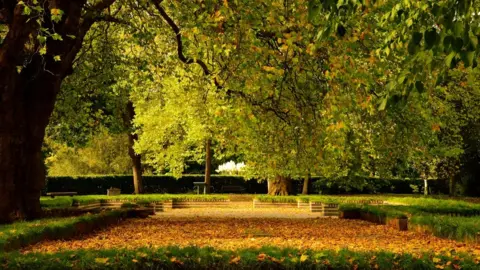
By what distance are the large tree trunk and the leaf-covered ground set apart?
203 centimetres

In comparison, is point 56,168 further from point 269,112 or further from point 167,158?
point 269,112

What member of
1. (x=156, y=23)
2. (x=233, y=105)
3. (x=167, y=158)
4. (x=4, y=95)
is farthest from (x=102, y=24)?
(x=167, y=158)

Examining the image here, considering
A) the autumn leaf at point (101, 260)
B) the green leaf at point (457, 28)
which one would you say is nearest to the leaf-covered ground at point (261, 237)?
the autumn leaf at point (101, 260)

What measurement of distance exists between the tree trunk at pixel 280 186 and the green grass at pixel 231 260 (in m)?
25.9

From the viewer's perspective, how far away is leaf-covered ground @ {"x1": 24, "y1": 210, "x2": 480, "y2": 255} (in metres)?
11.2

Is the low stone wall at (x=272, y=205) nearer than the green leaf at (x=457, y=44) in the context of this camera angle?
No

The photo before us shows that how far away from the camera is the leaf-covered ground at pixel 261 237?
11.2m

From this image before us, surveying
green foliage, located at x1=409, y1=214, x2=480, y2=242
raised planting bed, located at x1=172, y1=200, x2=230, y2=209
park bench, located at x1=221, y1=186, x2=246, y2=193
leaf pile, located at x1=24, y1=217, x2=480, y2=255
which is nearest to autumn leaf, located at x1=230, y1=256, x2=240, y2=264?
leaf pile, located at x1=24, y1=217, x2=480, y2=255

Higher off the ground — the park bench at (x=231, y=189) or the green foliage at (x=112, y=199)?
the park bench at (x=231, y=189)

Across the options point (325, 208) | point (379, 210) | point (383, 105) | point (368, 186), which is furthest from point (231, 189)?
point (383, 105)

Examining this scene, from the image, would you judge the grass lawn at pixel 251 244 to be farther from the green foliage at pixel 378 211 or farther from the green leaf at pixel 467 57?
the green leaf at pixel 467 57

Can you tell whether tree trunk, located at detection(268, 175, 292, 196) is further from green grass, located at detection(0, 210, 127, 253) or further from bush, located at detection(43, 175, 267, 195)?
green grass, located at detection(0, 210, 127, 253)

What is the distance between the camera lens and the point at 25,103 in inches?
572

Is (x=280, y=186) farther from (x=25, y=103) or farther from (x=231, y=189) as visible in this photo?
(x=25, y=103)
